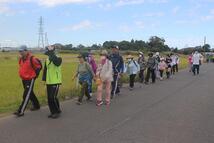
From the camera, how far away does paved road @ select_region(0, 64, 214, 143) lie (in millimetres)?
8484

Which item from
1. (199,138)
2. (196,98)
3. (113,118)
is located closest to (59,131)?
(113,118)

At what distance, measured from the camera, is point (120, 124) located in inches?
397

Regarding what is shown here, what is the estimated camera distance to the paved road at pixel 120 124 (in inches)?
334

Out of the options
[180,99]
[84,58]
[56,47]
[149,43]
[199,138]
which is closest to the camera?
[199,138]

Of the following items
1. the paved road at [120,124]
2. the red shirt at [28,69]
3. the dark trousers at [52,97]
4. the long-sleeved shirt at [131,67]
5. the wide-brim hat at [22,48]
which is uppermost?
the wide-brim hat at [22,48]

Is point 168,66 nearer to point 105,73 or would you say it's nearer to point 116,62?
point 116,62

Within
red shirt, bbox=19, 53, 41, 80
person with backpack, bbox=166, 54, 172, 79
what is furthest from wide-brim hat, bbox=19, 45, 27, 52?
person with backpack, bbox=166, 54, 172, 79

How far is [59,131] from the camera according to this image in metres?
9.11

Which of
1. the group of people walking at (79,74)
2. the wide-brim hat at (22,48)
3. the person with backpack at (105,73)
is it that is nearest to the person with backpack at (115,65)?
the group of people walking at (79,74)

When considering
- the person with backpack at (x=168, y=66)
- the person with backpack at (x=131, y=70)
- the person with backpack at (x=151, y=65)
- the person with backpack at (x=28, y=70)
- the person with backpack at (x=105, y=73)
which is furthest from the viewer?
the person with backpack at (x=168, y=66)

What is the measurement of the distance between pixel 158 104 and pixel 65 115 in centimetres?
376

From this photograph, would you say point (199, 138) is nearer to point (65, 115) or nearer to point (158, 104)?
point (65, 115)

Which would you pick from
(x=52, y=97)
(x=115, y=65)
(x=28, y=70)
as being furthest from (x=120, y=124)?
(x=115, y=65)

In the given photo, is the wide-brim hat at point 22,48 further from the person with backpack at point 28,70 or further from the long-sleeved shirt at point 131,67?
the long-sleeved shirt at point 131,67
